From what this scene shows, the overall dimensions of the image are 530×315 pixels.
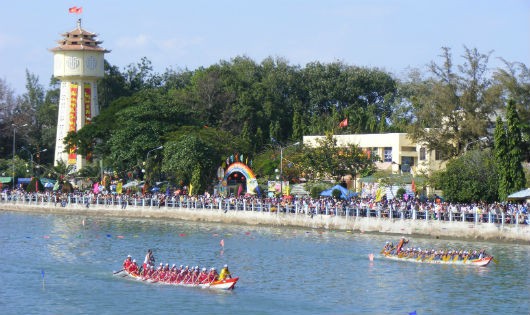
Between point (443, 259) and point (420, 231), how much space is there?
9.85 metres

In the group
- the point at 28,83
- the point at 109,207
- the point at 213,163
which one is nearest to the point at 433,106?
the point at 213,163

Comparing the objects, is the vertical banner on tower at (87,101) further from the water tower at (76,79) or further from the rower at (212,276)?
the rower at (212,276)

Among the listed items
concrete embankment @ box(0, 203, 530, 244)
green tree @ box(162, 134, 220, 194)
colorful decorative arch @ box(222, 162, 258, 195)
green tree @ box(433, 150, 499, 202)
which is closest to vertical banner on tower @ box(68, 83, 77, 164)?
concrete embankment @ box(0, 203, 530, 244)

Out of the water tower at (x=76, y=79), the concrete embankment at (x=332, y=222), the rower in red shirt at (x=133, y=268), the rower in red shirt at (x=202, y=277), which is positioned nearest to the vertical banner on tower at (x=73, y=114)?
the water tower at (x=76, y=79)

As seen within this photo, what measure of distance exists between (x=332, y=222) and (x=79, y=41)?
54384mm

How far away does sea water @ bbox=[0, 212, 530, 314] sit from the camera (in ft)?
148

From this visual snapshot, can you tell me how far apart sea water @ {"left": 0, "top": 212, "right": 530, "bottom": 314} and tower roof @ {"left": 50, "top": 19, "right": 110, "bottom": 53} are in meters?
42.4

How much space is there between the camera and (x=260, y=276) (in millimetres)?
52688

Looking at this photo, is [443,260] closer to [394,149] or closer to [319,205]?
[319,205]

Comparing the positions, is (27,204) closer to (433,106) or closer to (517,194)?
(433,106)

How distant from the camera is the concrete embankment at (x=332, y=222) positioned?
61.2 meters

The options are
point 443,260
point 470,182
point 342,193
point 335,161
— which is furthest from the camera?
point 335,161

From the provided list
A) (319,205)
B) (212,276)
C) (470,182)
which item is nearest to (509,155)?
(470,182)

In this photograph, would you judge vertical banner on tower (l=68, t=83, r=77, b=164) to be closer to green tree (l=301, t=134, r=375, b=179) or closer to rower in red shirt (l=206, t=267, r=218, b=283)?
green tree (l=301, t=134, r=375, b=179)
